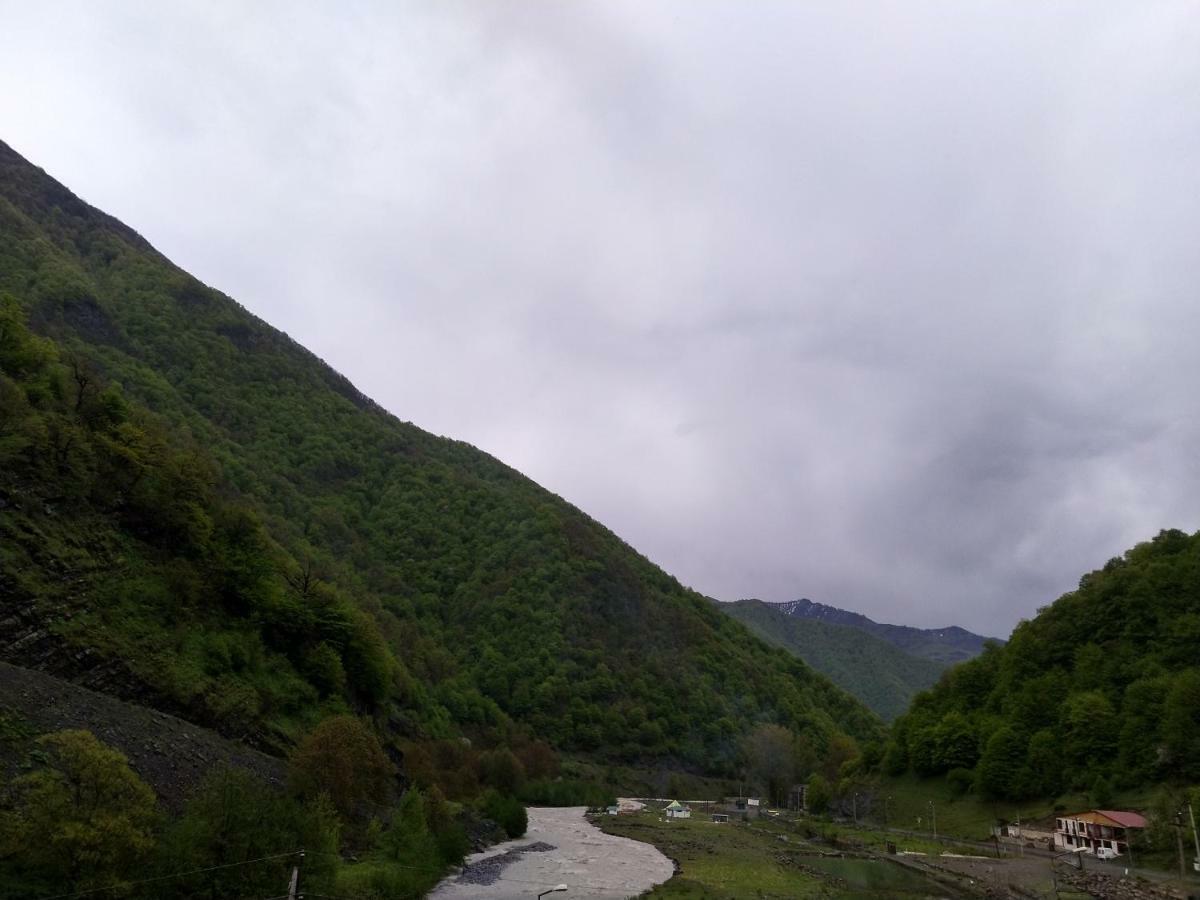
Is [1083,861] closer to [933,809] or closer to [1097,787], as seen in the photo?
[1097,787]

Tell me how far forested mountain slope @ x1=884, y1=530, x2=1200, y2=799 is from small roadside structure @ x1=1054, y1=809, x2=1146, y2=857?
27.7 ft

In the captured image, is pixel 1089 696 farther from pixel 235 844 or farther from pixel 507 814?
pixel 235 844

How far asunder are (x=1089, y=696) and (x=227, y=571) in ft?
304

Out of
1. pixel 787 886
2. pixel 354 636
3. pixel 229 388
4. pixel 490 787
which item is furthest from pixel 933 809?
pixel 229 388

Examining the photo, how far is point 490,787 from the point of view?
372ft

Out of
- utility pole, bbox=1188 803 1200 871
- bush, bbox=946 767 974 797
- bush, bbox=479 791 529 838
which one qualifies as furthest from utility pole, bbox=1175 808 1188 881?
bush, bbox=479 791 529 838

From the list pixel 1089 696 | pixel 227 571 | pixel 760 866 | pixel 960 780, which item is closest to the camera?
pixel 227 571

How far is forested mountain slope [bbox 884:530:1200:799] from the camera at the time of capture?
8062 cm

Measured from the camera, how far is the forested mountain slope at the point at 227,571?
52.7 metres

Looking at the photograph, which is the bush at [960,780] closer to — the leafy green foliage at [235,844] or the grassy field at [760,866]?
the grassy field at [760,866]

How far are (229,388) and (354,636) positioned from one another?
392ft

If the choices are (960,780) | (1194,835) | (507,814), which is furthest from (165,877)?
(960,780)

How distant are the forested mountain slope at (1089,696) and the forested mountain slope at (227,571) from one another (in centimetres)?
7367

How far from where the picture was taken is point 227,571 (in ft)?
222
